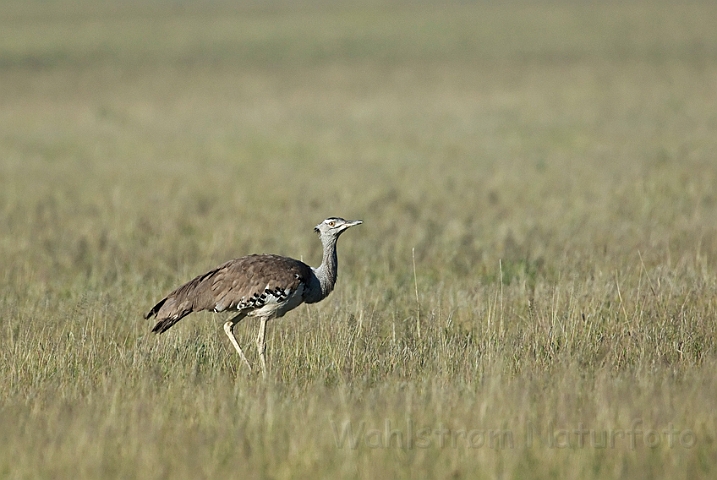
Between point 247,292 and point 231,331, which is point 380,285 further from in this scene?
point 247,292

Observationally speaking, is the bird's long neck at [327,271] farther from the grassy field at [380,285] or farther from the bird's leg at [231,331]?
the bird's leg at [231,331]

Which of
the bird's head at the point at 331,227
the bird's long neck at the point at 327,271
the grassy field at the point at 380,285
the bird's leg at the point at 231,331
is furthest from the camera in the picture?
the bird's head at the point at 331,227

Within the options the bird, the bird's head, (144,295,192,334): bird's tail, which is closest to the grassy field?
(144,295,192,334): bird's tail

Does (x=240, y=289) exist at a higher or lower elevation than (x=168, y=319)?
higher

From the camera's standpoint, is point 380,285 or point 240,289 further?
point 380,285

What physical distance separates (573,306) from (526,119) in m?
18.6

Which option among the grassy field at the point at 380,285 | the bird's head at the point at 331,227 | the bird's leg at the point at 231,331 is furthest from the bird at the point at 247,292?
the bird's head at the point at 331,227

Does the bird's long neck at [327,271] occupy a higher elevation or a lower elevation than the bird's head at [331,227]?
lower

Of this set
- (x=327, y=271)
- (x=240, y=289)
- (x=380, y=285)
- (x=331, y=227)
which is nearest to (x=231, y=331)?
(x=240, y=289)

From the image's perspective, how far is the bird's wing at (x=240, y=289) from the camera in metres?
7.12

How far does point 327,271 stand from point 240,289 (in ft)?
2.42

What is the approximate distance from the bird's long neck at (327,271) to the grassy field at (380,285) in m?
0.29

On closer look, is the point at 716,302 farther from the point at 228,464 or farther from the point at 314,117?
the point at 314,117

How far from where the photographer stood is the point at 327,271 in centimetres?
757
